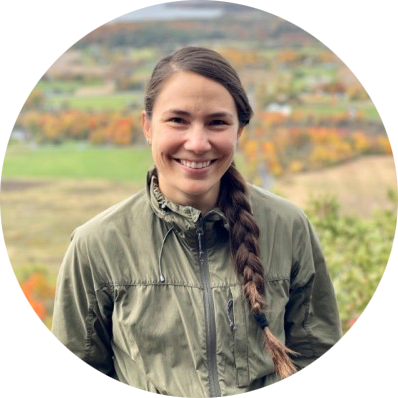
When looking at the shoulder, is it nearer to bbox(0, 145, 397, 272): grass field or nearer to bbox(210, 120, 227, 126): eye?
bbox(210, 120, 227, 126): eye

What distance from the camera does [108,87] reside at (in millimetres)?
11727

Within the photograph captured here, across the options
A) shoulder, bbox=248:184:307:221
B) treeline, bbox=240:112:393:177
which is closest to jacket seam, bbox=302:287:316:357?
shoulder, bbox=248:184:307:221

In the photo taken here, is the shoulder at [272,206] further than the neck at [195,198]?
Yes

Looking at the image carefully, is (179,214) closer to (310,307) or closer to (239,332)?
(239,332)

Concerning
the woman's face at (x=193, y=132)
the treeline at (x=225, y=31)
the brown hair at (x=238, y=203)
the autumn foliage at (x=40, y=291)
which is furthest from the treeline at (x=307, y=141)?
the woman's face at (x=193, y=132)

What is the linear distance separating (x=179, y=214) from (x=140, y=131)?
827cm

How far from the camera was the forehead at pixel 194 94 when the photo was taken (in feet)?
6.53

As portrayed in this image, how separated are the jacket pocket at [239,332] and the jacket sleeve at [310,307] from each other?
25 centimetres

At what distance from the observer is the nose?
198cm

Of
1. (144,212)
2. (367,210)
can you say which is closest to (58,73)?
(367,210)

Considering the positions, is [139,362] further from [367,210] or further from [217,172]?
[367,210]

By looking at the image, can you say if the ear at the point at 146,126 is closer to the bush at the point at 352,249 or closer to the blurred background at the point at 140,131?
the bush at the point at 352,249

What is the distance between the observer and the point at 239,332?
208 cm

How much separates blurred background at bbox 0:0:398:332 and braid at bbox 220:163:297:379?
5.03 metres
